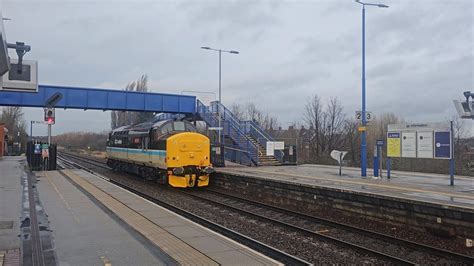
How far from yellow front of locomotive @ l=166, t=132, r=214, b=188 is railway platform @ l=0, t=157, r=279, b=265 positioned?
5.32m

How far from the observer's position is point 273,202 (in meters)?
15.9

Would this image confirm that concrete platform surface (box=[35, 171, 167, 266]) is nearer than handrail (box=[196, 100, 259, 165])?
Yes

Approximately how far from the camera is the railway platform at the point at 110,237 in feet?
21.4

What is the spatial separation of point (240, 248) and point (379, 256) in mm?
2944

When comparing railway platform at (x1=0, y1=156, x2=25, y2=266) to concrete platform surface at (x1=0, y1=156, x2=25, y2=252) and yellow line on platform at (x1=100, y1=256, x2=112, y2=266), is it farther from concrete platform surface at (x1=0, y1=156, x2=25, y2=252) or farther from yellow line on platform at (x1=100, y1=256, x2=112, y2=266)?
yellow line on platform at (x1=100, y1=256, x2=112, y2=266)

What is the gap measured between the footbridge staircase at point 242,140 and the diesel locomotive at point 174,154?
23.3 ft

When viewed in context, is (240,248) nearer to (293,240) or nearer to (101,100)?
(293,240)

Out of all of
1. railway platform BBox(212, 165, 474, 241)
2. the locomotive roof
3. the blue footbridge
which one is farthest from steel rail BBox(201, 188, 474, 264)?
the blue footbridge

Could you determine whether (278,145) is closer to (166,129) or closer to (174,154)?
(166,129)

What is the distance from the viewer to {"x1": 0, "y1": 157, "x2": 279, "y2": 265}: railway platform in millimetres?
6531

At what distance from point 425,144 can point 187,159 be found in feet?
31.6

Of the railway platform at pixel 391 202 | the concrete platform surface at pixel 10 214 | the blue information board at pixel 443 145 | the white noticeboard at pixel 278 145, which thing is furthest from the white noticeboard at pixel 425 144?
the concrete platform surface at pixel 10 214

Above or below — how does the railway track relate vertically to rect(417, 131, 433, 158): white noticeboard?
below

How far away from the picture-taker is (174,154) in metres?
18.0
